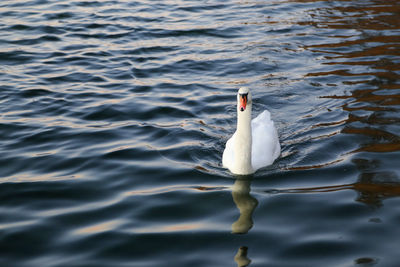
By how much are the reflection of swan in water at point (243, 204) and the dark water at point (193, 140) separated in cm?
3

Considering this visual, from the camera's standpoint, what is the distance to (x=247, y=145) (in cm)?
788

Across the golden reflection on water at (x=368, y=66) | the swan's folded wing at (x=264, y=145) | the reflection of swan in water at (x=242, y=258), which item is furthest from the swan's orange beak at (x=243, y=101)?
the reflection of swan in water at (x=242, y=258)

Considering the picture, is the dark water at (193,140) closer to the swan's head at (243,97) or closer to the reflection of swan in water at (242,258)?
the reflection of swan in water at (242,258)

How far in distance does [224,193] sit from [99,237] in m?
1.91

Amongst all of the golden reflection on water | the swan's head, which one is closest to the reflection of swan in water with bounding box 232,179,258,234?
the swan's head

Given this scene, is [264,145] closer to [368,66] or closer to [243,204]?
[243,204]

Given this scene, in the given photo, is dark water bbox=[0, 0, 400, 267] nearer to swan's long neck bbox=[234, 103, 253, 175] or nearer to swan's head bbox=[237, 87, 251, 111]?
swan's long neck bbox=[234, 103, 253, 175]

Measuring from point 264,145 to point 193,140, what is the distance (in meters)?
1.33

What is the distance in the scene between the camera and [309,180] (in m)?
7.57

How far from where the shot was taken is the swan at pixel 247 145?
7.73 m

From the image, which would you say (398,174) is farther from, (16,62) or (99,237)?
(16,62)

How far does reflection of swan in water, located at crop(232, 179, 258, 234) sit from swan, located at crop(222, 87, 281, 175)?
276 mm

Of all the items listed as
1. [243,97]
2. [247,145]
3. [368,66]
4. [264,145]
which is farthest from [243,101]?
[368,66]

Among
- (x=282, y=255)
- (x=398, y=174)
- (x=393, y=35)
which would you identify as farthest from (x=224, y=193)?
(x=393, y=35)
